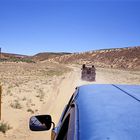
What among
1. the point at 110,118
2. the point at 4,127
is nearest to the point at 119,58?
the point at 4,127

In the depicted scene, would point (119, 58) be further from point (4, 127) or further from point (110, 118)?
point (110, 118)

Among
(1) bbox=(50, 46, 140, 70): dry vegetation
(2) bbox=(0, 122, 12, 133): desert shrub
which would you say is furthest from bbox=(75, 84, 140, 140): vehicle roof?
(1) bbox=(50, 46, 140, 70): dry vegetation

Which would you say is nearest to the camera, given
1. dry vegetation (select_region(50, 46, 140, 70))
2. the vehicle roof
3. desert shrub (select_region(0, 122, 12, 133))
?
the vehicle roof

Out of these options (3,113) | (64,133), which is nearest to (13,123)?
(3,113)

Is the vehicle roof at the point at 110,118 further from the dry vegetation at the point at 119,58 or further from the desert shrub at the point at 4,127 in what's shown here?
the dry vegetation at the point at 119,58

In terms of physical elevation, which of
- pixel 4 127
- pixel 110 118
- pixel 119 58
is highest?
pixel 110 118

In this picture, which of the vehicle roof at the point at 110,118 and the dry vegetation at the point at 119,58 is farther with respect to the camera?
the dry vegetation at the point at 119,58

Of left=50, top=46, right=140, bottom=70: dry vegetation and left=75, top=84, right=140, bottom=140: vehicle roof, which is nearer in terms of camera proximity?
left=75, top=84, right=140, bottom=140: vehicle roof

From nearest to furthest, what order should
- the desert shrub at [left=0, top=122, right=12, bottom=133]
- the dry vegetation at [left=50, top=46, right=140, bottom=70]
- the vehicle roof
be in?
the vehicle roof
the desert shrub at [left=0, top=122, right=12, bottom=133]
the dry vegetation at [left=50, top=46, right=140, bottom=70]

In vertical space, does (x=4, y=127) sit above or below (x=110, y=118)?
below

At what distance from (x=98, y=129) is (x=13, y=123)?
1017cm

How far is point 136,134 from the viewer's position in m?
1.91

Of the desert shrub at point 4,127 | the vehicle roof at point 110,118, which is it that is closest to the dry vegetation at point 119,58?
the desert shrub at point 4,127

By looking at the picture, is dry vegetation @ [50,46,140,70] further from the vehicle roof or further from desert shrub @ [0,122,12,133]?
the vehicle roof
